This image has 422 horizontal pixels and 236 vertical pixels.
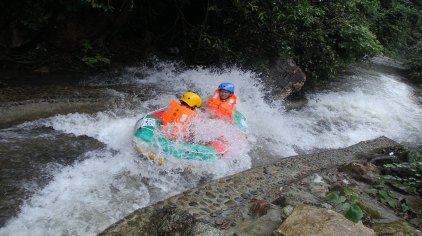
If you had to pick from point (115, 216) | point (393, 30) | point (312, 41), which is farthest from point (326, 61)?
point (115, 216)

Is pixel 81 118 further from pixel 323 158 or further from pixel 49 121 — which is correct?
pixel 323 158

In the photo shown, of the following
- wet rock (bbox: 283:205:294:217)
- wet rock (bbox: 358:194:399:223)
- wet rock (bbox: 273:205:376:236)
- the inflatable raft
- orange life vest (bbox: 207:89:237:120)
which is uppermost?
wet rock (bbox: 273:205:376:236)

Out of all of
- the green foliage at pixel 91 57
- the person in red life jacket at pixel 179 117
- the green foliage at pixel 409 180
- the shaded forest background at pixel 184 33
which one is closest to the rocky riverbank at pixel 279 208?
the green foliage at pixel 409 180

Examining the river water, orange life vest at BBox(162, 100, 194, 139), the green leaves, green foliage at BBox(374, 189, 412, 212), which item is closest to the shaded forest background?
the river water

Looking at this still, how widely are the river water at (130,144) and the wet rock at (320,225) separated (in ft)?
Result: 7.38

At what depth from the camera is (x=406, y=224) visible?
3.72 meters

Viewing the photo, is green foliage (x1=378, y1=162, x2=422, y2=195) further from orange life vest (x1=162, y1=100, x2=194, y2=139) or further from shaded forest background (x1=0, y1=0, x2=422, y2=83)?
shaded forest background (x1=0, y1=0, x2=422, y2=83)

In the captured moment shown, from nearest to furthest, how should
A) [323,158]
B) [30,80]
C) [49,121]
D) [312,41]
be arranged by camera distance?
[49,121], [323,158], [30,80], [312,41]

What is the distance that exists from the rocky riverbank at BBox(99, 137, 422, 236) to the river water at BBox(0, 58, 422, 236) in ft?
2.51

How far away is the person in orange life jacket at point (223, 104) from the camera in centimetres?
695

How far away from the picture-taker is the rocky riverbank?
3.19m

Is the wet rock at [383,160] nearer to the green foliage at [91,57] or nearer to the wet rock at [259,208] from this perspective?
the wet rock at [259,208]

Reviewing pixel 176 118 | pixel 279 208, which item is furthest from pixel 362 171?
pixel 176 118

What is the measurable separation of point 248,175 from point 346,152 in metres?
3.24
